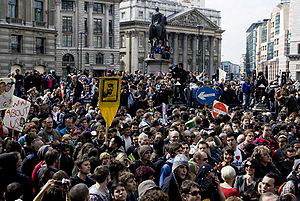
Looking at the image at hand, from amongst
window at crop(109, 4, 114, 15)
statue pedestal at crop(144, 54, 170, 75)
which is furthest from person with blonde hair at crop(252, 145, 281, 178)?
window at crop(109, 4, 114, 15)

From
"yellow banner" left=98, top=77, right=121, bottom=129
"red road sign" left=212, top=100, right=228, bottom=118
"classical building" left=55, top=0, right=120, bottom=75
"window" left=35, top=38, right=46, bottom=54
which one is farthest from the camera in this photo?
"classical building" left=55, top=0, right=120, bottom=75

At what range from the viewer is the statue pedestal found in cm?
3066

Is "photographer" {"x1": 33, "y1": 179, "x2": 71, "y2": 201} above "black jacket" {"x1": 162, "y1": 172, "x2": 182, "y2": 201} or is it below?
above

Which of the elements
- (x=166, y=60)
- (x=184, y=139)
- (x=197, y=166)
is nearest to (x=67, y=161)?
(x=197, y=166)

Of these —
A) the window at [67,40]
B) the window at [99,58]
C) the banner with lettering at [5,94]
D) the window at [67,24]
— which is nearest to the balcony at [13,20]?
the banner with lettering at [5,94]

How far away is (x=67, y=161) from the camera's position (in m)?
8.89

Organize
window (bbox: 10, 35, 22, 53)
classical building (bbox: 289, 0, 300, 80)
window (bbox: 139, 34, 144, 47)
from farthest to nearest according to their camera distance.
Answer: window (bbox: 139, 34, 144, 47) → classical building (bbox: 289, 0, 300, 80) → window (bbox: 10, 35, 22, 53)

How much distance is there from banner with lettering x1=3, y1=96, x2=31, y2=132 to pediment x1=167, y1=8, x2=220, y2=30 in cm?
9946

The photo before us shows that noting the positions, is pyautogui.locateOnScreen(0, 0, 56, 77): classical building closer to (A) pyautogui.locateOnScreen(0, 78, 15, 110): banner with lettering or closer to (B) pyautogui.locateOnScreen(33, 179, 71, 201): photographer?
(A) pyautogui.locateOnScreen(0, 78, 15, 110): banner with lettering

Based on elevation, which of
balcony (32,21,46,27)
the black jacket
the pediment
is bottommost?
the black jacket

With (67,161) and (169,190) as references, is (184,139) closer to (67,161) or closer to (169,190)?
(67,161)

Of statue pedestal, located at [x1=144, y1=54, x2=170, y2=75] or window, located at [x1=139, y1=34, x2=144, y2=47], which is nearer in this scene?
statue pedestal, located at [x1=144, y1=54, x2=170, y2=75]

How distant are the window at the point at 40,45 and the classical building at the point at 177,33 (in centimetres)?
5010

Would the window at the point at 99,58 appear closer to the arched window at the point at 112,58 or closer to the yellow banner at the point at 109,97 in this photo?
the arched window at the point at 112,58
